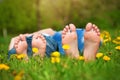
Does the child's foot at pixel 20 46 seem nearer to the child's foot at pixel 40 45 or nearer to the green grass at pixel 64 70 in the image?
the child's foot at pixel 40 45

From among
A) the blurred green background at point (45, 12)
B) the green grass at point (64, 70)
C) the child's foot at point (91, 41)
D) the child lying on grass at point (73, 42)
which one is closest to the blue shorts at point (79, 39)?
the child lying on grass at point (73, 42)

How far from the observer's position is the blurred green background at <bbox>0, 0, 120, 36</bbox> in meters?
27.2

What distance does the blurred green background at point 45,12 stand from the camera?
1070 inches

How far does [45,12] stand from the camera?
3073 cm

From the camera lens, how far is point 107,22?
72.3 feet

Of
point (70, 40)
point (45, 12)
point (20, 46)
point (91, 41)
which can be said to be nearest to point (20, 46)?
point (20, 46)

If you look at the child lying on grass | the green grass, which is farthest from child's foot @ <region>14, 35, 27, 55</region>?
the green grass

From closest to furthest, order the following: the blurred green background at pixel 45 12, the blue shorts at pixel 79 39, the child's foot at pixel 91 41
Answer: the child's foot at pixel 91 41 < the blue shorts at pixel 79 39 < the blurred green background at pixel 45 12

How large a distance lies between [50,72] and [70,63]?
0.54 m

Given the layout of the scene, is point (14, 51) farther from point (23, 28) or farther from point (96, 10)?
point (23, 28)

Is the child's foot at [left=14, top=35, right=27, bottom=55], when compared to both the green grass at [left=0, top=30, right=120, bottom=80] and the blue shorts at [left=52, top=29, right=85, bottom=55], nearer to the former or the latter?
the green grass at [left=0, top=30, right=120, bottom=80]

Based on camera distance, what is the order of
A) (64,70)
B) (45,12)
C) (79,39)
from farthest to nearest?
(45,12) < (79,39) < (64,70)

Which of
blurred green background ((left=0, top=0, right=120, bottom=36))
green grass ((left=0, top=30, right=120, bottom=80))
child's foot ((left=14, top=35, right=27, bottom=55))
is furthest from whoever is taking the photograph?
blurred green background ((left=0, top=0, right=120, bottom=36))

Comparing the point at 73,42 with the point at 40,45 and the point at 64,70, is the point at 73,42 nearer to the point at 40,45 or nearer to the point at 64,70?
the point at 40,45
